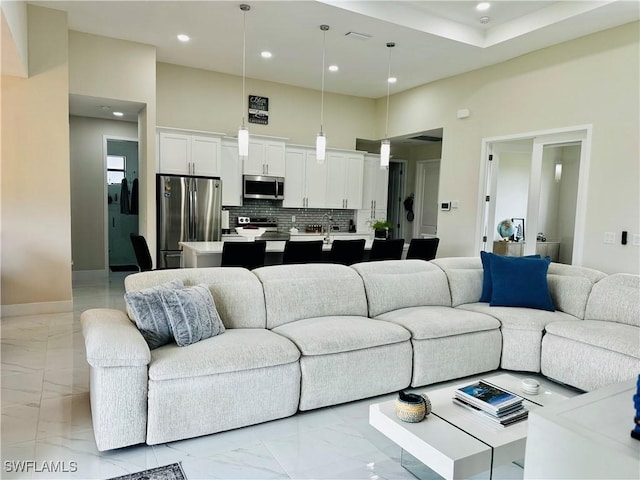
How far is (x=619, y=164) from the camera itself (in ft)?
14.7

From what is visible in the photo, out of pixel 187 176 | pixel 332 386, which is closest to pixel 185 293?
pixel 332 386

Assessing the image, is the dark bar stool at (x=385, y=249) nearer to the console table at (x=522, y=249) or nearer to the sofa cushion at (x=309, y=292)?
the sofa cushion at (x=309, y=292)

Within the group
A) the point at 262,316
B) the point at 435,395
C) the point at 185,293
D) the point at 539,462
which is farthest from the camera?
the point at 262,316

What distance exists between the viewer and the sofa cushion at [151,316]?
2504 millimetres

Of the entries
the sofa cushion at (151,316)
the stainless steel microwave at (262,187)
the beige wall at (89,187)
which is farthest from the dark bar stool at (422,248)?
the beige wall at (89,187)

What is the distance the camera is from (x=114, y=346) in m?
2.16

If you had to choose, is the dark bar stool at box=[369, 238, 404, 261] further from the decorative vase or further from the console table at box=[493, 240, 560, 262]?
the decorative vase

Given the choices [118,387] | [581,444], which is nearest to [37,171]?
[118,387]

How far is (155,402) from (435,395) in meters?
1.52

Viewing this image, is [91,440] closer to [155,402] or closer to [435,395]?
[155,402]

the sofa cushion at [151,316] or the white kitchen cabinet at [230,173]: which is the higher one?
the white kitchen cabinet at [230,173]

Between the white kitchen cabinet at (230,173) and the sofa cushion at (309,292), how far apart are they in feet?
11.7

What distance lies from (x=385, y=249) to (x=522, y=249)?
2113 millimetres

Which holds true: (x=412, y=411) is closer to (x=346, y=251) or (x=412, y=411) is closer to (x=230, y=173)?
(x=346, y=251)
